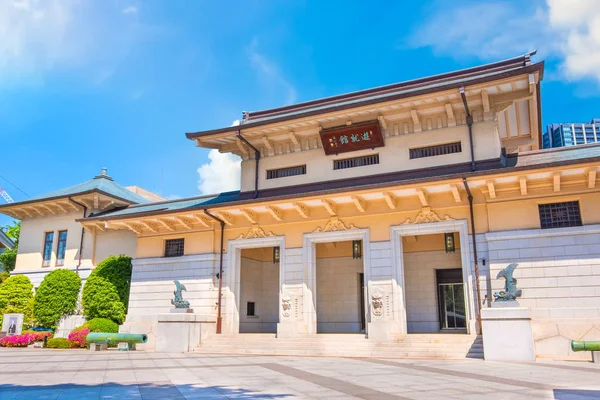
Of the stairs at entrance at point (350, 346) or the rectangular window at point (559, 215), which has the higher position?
the rectangular window at point (559, 215)

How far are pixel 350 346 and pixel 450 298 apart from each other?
22.4 ft

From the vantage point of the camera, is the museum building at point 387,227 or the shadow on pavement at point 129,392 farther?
the museum building at point 387,227

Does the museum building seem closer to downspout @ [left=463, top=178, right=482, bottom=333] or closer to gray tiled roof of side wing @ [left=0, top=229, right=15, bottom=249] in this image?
downspout @ [left=463, top=178, right=482, bottom=333]

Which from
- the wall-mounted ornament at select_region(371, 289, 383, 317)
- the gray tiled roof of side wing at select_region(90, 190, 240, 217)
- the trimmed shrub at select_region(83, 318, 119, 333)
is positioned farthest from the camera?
the gray tiled roof of side wing at select_region(90, 190, 240, 217)

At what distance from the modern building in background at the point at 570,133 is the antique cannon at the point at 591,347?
407ft

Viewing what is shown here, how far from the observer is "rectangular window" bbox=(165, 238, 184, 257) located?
22.7 meters

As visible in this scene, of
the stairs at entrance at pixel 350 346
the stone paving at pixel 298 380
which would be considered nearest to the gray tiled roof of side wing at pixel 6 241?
the stairs at entrance at pixel 350 346

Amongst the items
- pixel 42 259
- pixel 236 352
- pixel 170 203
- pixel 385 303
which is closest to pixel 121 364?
pixel 236 352

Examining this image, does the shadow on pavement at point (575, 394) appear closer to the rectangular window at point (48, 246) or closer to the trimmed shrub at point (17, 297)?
the trimmed shrub at point (17, 297)

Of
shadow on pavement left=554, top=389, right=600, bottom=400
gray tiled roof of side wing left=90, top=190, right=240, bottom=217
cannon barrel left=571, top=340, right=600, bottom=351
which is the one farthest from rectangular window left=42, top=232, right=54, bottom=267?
shadow on pavement left=554, top=389, right=600, bottom=400

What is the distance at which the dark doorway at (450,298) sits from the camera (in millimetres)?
21422

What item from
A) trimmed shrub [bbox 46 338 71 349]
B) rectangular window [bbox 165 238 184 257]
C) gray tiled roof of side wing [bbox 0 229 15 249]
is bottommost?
trimmed shrub [bbox 46 338 71 349]

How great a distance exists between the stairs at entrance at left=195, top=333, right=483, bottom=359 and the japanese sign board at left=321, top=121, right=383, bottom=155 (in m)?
7.60

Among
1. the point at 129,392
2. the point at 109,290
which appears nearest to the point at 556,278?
the point at 129,392
